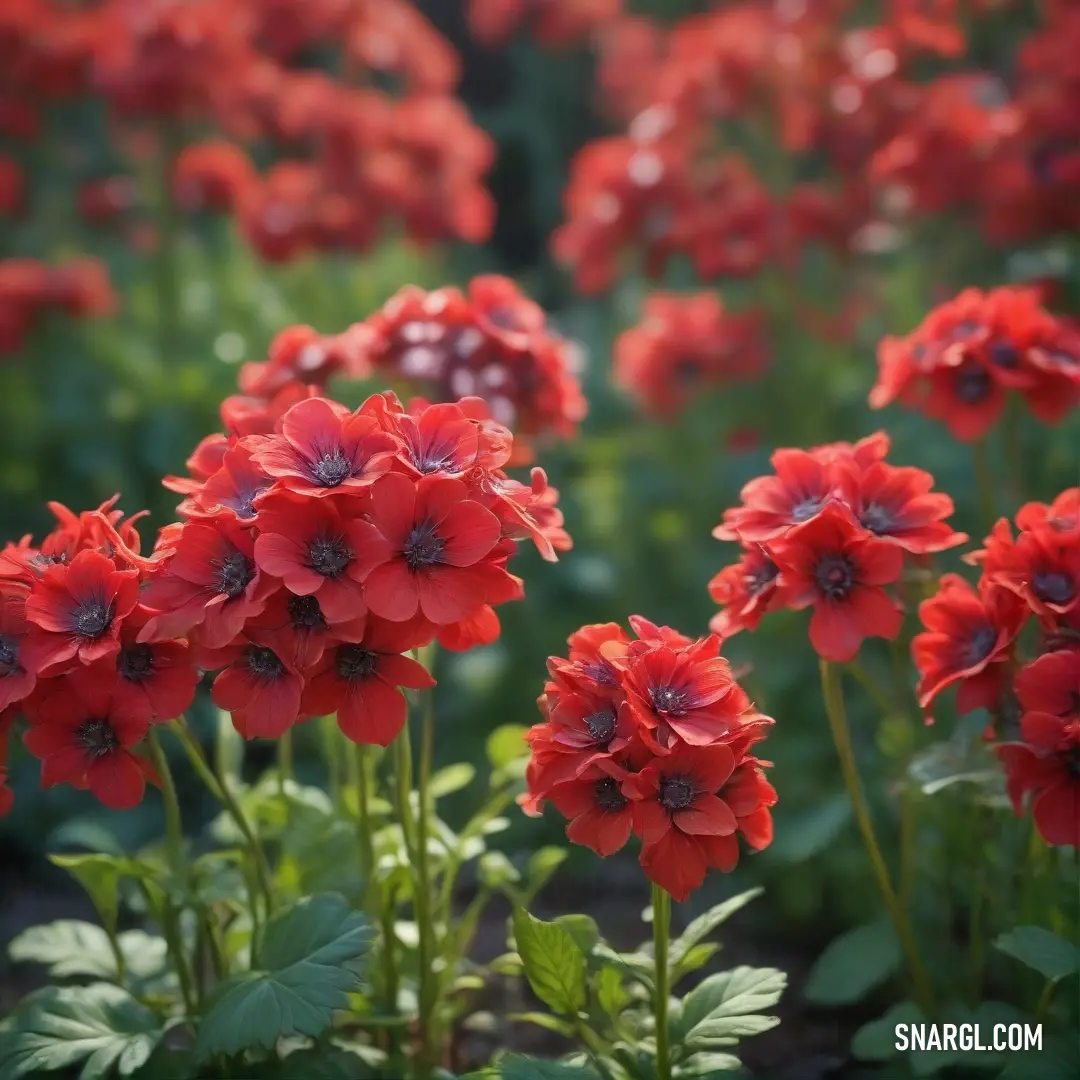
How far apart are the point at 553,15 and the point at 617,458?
7.07ft

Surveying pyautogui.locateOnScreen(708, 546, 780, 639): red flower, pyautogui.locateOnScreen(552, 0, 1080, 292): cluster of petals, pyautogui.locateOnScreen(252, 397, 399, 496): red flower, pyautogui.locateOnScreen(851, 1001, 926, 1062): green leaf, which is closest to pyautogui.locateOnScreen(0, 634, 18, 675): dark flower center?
pyautogui.locateOnScreen(252, 397, 399, 496): red flower

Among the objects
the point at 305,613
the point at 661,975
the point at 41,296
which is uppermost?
the point at 41,296

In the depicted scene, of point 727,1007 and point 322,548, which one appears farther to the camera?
point 727,1007

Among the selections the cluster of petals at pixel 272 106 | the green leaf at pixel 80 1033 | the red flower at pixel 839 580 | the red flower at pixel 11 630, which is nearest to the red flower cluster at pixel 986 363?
the red flower at pixel 839 580

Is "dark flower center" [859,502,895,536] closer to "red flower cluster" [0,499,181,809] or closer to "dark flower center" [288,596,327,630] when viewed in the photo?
"dark flower center" [288,596,327,630]

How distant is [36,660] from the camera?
4.44ft

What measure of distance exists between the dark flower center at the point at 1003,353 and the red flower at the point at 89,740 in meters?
1.40

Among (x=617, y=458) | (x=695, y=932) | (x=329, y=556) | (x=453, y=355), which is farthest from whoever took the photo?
(x=617, y=458)

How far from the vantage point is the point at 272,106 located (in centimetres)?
394

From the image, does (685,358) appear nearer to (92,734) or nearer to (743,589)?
(743,589)

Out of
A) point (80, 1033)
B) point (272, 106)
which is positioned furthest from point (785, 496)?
point (272, 106)

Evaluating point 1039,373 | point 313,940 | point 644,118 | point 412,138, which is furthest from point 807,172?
point 313,940

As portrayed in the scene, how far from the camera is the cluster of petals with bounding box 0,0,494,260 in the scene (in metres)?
3.44

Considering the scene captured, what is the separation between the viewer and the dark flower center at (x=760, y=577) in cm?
156
